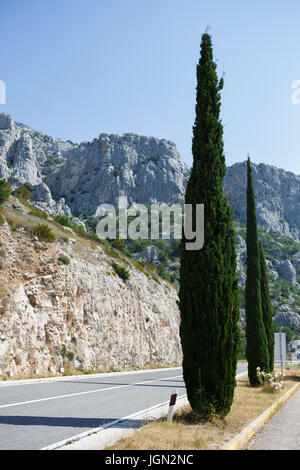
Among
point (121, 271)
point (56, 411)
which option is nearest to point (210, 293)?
point (56, 411)

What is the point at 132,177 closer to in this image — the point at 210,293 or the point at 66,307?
the point at 66,307

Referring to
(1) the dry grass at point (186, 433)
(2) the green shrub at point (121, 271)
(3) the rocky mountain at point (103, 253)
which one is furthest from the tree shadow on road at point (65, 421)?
(2) the green shrub at point (121, 271)

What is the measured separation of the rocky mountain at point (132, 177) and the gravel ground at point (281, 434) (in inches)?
3487

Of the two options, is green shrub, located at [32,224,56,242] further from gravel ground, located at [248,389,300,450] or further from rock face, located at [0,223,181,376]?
gravel ground, located at [248,389,300,450]

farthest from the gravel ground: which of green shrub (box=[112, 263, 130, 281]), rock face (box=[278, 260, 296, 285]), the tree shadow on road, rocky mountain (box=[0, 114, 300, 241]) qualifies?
rocky mountain (box=[0, 114, 300, 241])

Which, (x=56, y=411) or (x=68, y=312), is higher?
(x=68, y=312)

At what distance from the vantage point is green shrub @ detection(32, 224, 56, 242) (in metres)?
26.0

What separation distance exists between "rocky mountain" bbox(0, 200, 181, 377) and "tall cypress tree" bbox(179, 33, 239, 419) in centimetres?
1189

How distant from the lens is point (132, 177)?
366 feet

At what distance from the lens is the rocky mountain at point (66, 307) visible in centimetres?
1991

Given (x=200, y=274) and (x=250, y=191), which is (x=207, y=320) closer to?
(x=200, y=274)

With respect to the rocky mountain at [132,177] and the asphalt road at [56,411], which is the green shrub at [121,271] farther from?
the rocky mountain at [132,177]

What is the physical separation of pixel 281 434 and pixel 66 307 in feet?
60.1

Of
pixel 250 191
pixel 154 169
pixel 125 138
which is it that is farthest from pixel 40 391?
pixel 125 138
